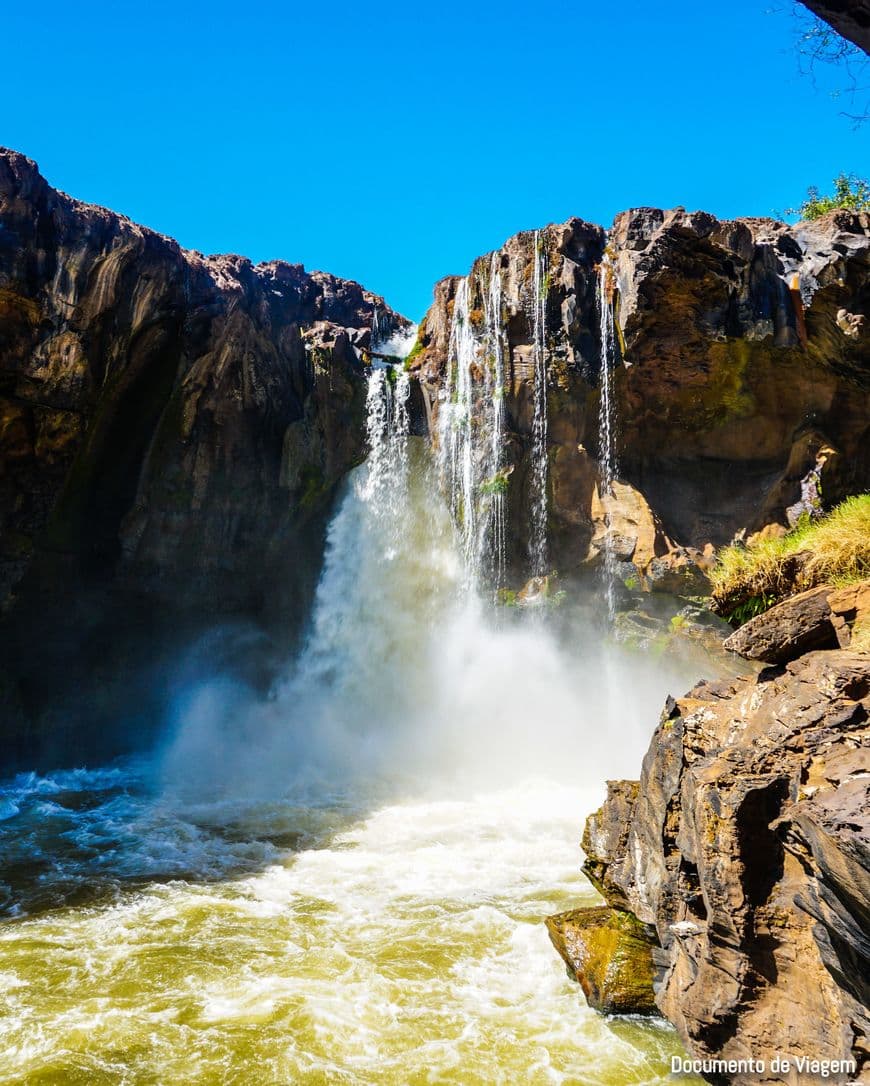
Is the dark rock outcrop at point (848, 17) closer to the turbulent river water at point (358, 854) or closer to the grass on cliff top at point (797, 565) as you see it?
the grass on cliff top at point (797, 565)

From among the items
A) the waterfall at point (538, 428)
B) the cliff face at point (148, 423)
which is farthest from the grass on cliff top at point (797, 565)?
the cliff face at point (148, 423)

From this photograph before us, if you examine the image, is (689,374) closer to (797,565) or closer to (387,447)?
(387,447)

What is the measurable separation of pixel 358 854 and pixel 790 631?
806cm

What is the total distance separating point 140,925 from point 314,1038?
3602 mm

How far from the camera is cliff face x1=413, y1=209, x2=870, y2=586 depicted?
55.8ft

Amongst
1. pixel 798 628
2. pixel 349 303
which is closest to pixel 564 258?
pixel 349 303

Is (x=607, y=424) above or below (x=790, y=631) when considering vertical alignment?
above

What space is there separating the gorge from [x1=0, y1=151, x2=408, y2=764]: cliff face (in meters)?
0.09

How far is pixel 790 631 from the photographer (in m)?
6.72

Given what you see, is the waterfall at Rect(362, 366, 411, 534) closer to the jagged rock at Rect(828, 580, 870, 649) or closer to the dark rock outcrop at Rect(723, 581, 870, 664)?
the dark rock outcrop at Rect(723, 581, 870, 664)

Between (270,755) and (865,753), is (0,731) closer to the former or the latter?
(270,755)

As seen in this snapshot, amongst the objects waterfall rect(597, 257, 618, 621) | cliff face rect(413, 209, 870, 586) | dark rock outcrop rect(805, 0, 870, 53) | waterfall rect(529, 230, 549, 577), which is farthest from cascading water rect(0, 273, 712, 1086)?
dark rock outcrop rect(805, 0, 870, 53)

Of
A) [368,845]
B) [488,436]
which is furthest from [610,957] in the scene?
[488,436]

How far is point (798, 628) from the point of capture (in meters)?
6.69
